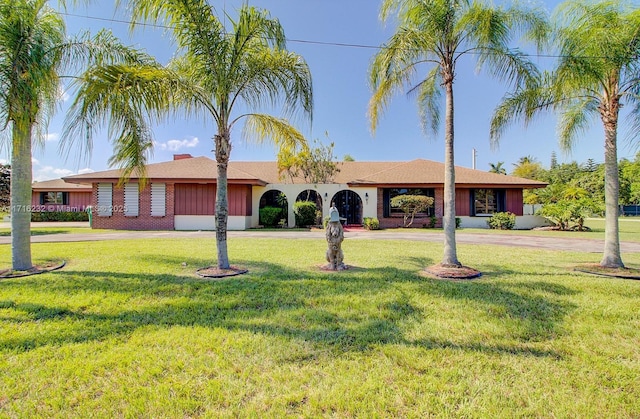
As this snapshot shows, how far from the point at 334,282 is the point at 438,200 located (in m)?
16.4

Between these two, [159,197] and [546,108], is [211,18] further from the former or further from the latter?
[159,197]

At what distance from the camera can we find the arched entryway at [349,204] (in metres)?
22.2

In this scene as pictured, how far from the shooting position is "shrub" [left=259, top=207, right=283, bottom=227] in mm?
20234

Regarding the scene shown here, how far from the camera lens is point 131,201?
738 inches

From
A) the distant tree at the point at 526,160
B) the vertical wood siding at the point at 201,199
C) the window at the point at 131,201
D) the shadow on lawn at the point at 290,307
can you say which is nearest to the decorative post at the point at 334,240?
the shadow on lawn at the point at 290,307

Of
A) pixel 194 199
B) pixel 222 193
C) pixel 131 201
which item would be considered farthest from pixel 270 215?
pixel 222 193

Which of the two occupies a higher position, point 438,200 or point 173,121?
point 173,121

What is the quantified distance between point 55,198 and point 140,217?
55.8 feet

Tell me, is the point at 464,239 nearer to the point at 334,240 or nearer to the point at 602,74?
the point at 602,74

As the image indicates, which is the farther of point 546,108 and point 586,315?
point 546,108

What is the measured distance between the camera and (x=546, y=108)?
8.09 metres

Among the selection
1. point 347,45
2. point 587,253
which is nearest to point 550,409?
point 587,253

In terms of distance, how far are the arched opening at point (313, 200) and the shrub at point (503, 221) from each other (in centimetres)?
1112

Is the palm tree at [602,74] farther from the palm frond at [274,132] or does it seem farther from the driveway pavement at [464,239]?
the palm frond at [274,132]
